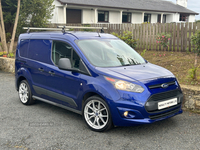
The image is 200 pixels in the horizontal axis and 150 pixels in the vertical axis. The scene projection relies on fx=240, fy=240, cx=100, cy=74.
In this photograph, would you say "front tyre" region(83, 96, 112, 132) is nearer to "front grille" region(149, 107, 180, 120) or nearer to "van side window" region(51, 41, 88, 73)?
"van side window" region(51, 41, 88, 73)

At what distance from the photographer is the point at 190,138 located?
4.22m

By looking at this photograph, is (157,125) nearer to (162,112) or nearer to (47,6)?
(162,112)

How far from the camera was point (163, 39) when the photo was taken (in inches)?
464

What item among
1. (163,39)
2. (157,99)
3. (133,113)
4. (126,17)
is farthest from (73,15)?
(133,113)

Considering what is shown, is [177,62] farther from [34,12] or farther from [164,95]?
→ [34,12]

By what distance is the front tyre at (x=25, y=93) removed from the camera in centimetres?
612

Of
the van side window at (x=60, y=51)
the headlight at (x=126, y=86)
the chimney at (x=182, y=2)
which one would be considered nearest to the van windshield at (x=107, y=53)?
the van side window at (x=60, y=51)

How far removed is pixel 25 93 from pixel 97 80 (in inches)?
106

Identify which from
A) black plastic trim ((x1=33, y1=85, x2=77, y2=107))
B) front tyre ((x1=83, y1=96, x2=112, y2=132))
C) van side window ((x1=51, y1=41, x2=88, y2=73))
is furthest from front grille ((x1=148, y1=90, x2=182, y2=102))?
black plastic trim ((x1=33, y1=85, x2=77, y2=107))

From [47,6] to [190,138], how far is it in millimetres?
19420

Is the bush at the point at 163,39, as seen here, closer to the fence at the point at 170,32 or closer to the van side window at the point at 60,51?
the fence at the point at 170,32

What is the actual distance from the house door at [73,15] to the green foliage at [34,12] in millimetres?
7418

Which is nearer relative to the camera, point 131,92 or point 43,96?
point 131,92

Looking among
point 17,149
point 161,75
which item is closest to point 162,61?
point 161,75
